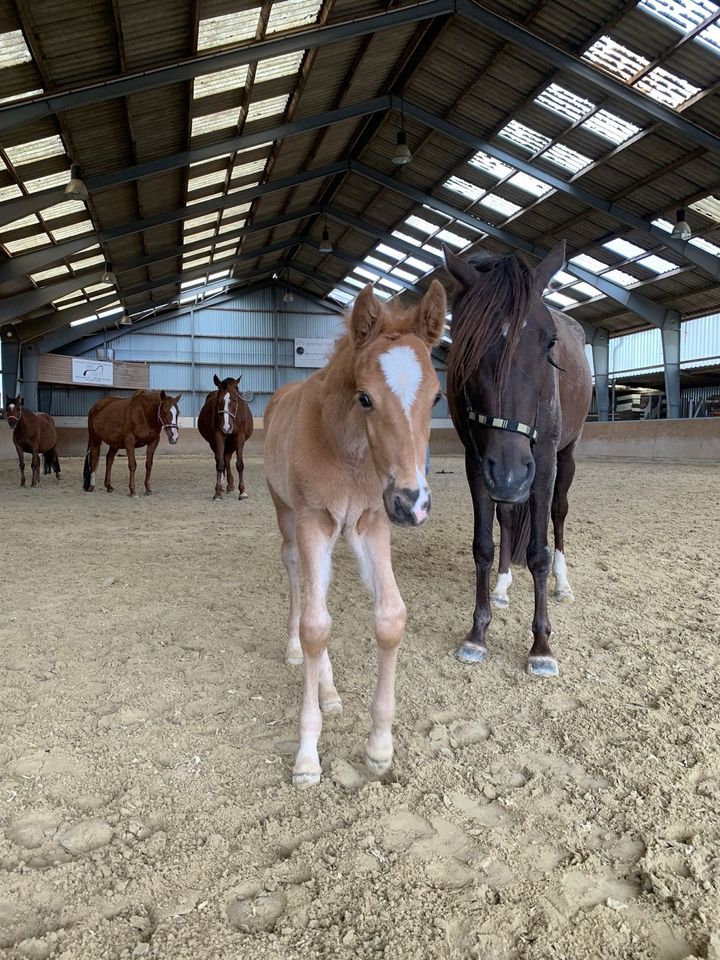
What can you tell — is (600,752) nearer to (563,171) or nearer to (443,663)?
(443,663)

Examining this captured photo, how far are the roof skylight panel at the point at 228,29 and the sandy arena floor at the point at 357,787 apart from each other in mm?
10974

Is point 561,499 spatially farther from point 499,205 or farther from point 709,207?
point 499,205

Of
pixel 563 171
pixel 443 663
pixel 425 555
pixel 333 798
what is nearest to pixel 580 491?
pixel 425 555

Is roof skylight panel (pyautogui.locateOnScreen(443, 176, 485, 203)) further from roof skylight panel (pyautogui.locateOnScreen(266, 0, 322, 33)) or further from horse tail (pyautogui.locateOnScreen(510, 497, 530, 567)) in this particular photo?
horse tail (pyautogui.locateOnScreen(510, 497, 530, 567))

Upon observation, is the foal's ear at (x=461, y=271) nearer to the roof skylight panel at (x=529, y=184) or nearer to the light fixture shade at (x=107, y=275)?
the roof skylight panel at (x=529, y=184)

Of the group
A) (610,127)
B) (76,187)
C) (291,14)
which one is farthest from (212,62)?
(610,127)

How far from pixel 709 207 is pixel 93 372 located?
95.3 ft

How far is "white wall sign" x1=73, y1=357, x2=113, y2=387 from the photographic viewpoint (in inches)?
1256

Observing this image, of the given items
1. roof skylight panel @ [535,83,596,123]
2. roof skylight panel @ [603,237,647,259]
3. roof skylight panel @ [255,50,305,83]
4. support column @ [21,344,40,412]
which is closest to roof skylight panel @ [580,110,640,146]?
roof skylight panel @ [535,83,596,123]

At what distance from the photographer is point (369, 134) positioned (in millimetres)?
20469

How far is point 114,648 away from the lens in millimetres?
3645

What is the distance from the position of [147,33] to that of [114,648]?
1126 cm

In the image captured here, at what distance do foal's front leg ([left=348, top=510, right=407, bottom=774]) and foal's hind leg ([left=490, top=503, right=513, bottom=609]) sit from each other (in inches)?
85.8

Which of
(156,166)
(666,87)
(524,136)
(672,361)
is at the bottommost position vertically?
(672,361)
